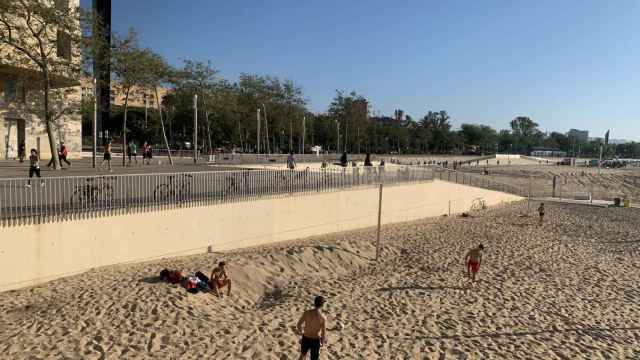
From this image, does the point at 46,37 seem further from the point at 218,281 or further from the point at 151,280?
the point at 218,281

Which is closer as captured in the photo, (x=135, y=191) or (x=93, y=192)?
(x=93, y=192)

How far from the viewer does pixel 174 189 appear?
45.2ft

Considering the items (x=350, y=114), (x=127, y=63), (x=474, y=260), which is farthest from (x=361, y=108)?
(x=474, y=260)

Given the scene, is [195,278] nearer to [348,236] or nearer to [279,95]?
[348,236]

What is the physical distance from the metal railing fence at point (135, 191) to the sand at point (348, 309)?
1.79m

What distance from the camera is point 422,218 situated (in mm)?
27125

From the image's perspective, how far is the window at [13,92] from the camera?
2583 cm

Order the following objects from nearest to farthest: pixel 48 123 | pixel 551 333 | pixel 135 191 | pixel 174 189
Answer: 1. pixel 551 333
2. pixel 135 191
3. pixel 174 189
4. pixel 48 123

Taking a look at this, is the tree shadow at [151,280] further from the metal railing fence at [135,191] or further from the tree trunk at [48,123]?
the tree trunk at [48,123]

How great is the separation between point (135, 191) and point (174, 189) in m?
1.27

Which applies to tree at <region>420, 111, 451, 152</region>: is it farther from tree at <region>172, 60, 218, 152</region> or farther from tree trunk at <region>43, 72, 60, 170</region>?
tree trunk at <region>43, 72, 60, 170</region>

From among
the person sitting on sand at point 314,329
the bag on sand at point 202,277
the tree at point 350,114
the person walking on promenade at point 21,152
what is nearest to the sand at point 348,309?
the bag on sand at point 202,277

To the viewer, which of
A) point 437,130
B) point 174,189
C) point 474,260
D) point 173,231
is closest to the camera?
point 173,231

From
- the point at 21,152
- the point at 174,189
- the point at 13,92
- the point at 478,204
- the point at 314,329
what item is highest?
the point at 13,92
